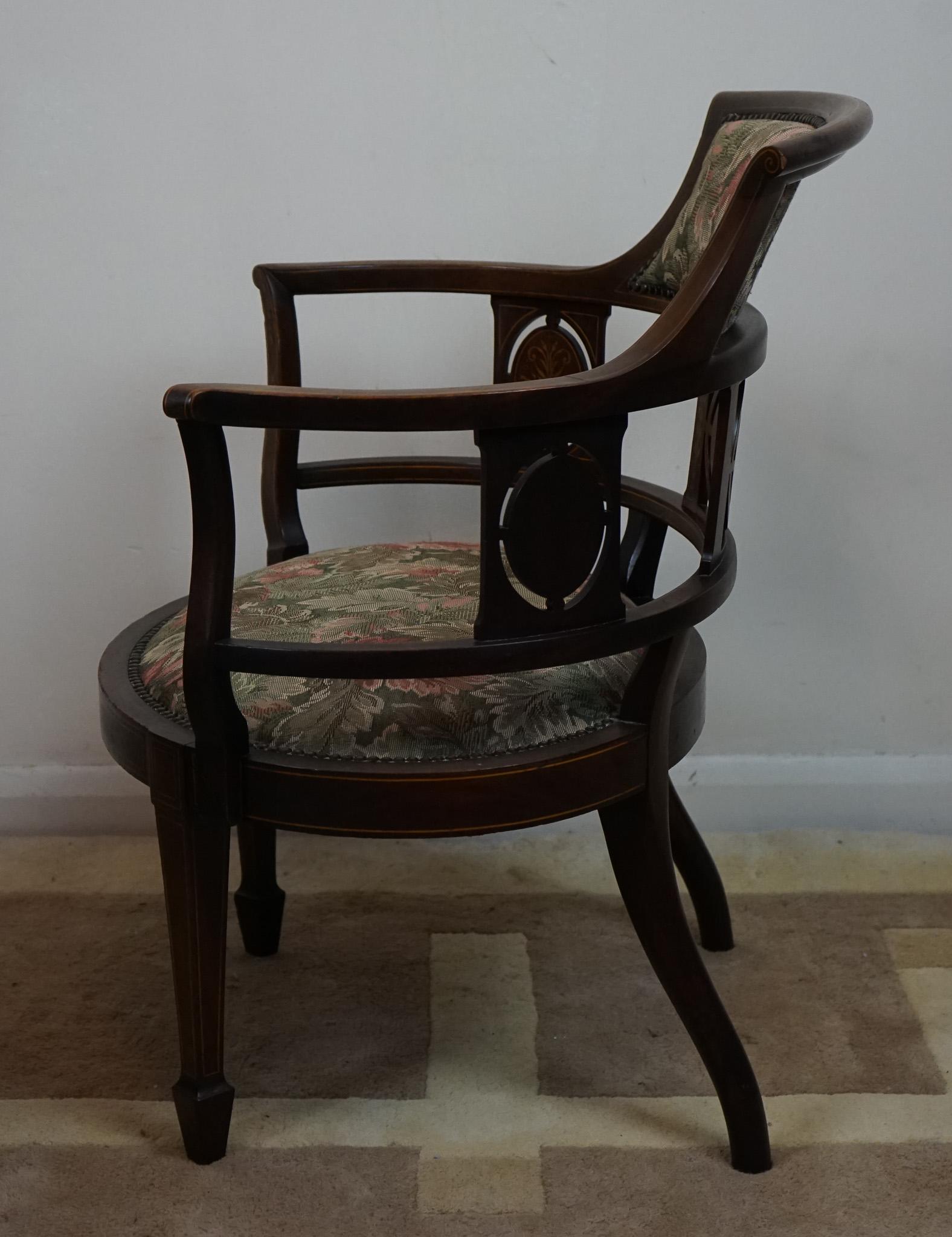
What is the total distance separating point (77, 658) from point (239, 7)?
1037mm

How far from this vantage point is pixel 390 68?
1879 millimetres

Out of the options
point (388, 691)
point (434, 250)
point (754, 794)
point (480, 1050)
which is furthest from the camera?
point (754, 794)

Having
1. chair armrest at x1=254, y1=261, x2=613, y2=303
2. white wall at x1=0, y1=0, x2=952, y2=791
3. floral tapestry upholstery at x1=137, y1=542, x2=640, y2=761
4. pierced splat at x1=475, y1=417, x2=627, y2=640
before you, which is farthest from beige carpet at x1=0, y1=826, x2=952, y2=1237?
chair armrest at x1=254, y1=261, x2=613, y2=303

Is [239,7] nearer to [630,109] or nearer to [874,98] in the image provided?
[630,109]

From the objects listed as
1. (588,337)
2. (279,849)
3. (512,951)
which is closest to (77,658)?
(279,849)

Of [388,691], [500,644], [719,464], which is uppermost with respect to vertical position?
[719,464]

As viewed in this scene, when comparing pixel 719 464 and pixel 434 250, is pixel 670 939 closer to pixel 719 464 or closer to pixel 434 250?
pixel 719 464

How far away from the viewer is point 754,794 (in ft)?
7.25

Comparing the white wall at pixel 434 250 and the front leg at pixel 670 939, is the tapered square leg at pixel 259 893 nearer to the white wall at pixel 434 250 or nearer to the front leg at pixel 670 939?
the white wall at pixel 434 250

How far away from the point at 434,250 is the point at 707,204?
0.60 m

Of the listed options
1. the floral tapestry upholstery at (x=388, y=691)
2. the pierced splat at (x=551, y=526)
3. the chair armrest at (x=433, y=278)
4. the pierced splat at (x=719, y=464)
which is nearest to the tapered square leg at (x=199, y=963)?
the floral tapestry upholstery at (x=388, y=691)

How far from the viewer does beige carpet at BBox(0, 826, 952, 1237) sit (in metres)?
1.40

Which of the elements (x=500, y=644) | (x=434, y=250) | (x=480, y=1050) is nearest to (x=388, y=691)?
(x=500, y=644)

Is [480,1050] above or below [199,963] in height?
below
